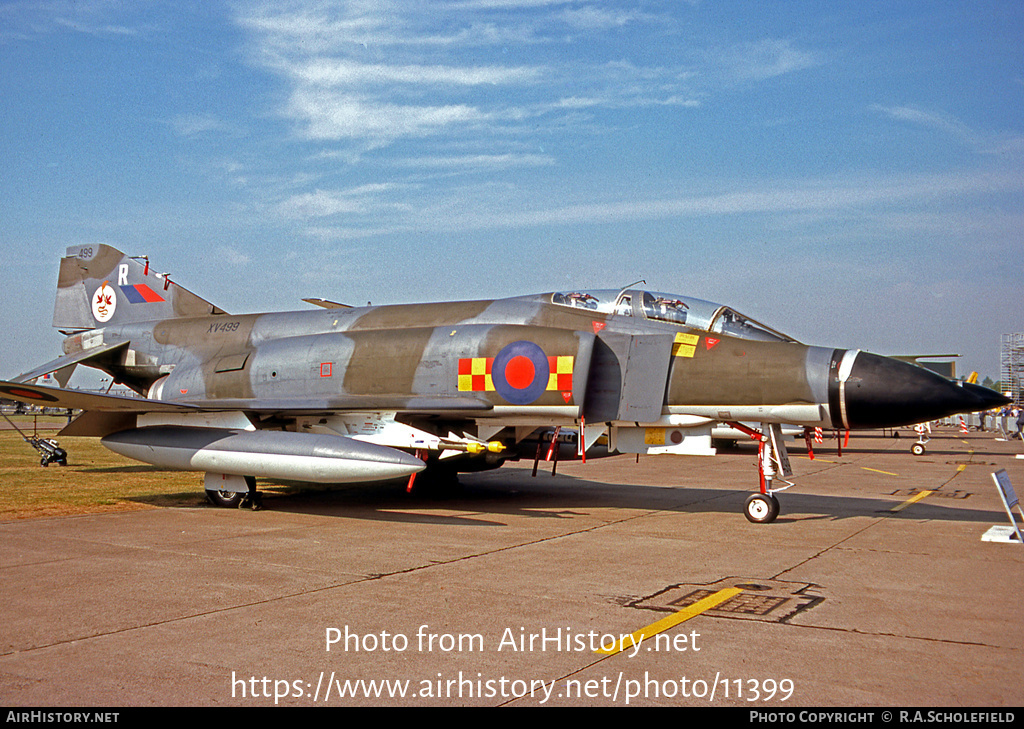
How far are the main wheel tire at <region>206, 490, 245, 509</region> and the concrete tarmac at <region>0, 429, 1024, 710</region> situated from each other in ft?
1.07

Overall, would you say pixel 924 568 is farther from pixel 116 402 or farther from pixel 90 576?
pixel 116 402

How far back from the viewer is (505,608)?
561 centimetres

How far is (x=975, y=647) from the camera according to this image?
188 inches

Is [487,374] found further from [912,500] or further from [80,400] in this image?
[912,500]

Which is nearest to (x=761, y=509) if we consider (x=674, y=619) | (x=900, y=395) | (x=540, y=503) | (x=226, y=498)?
(x=900, y=395)

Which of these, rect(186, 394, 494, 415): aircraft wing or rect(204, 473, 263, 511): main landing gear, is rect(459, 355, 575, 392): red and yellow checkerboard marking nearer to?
rect(186, 394, 494, 415): aircraft wing

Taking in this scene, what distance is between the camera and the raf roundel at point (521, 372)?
10133 millimetres

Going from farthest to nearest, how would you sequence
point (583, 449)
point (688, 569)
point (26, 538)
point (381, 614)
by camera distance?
point (583, 449) < point (26, 538) < point (688, 569) < point (381, 614)

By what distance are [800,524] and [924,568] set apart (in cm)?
265

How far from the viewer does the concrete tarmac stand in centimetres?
406

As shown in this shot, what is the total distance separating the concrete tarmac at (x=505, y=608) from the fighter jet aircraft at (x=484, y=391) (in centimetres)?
94

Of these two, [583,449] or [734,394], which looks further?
[583,449]
